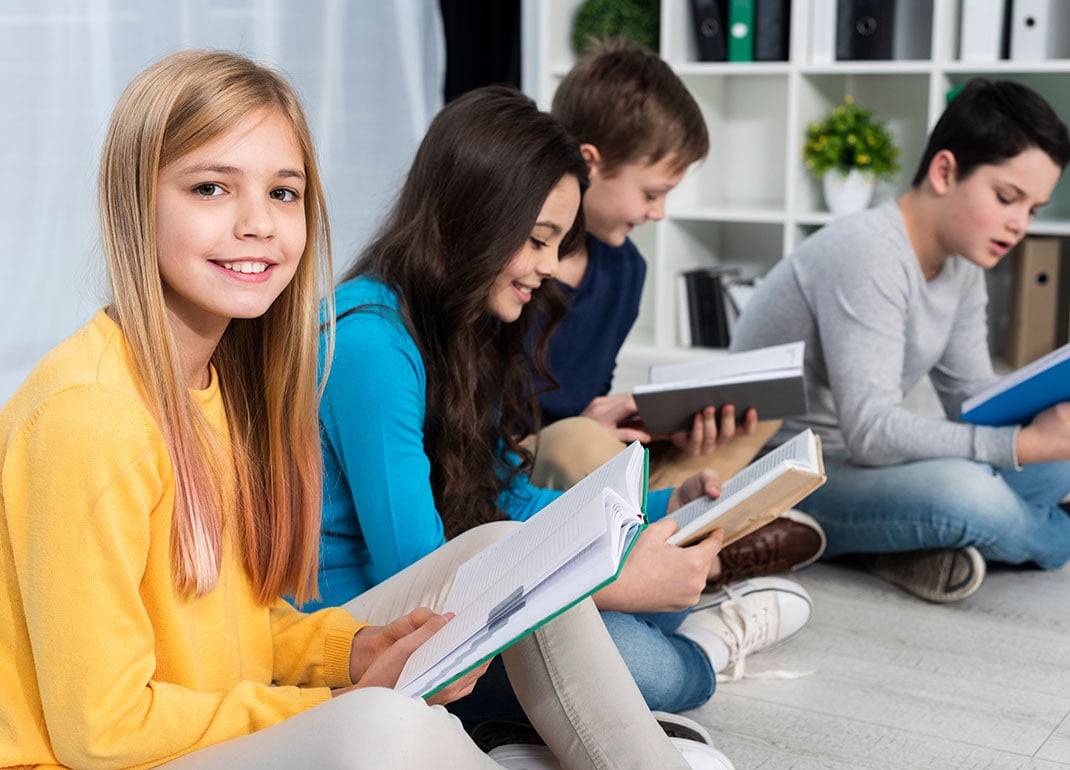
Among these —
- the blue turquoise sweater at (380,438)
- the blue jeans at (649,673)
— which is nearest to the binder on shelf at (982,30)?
the blue jeans at (649,673)

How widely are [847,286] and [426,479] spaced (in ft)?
3.11

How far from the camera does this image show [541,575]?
954 millimetres

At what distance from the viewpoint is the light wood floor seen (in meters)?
1.55

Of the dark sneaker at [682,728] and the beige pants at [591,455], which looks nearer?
the dark sneaker at [682,728]

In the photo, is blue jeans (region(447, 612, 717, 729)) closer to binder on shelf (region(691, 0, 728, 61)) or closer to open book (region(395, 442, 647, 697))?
open book (region(395, 442, 647, 697))

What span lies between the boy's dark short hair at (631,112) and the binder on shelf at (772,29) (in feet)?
3.99

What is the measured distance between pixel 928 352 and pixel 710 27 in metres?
1.38

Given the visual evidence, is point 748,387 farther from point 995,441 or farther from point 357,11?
point 357,11

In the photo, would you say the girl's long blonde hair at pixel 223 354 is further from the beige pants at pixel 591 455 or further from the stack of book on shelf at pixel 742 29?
the stack of book on shelf at pixel 742 29

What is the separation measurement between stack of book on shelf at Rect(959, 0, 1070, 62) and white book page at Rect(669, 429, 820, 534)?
181cm

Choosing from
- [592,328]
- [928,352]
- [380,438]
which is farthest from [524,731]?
[928,352]

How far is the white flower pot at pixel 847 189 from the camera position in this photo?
10.5 ft

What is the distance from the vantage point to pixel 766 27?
3.21 m

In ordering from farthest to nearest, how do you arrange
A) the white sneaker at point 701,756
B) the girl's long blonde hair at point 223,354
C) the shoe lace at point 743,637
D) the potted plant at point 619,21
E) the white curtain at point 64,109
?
the potted plant at point 619,21 → the white curtain at point 64,109 → the shoe lace at point 743,637 → the white sneaker at point 701,756 → the girl's long blonde hair at point 223,354
